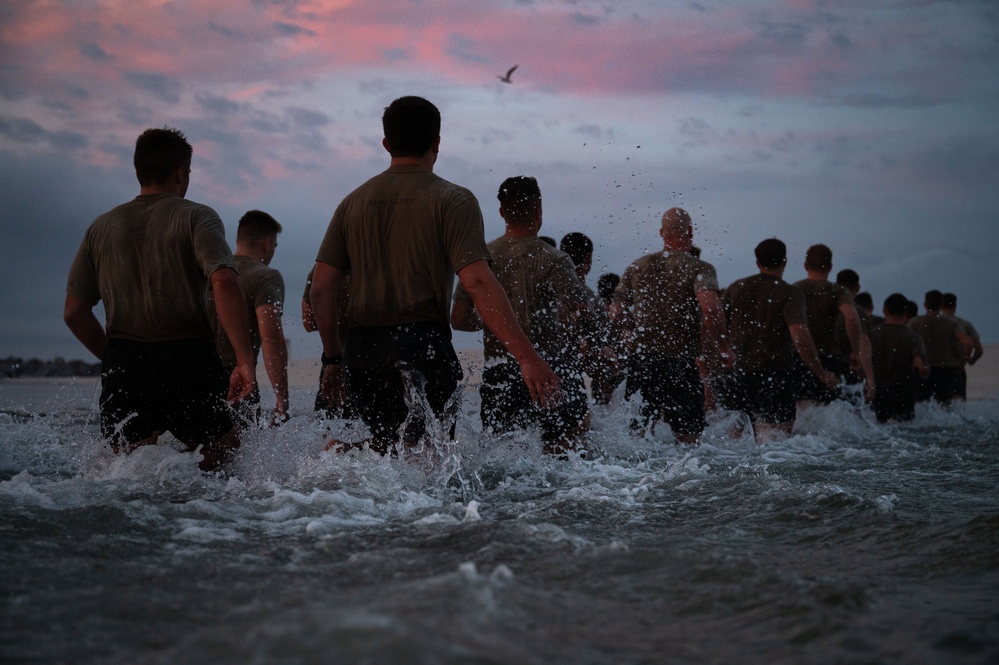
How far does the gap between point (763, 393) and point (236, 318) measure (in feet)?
19.2

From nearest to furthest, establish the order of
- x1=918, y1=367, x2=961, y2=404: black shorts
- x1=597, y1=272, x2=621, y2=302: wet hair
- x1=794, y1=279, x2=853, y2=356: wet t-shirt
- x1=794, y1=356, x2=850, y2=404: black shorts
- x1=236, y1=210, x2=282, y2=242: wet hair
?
1. x1=236, y1=210, x2=282, y2=242: wet hair
2. x1=794, y1=356, x2=850, y2=404: black shorts
3. x1=794, y1=279, x2=853, y2=356: wet t-shirt
4. x1=597, y1=272, x2=621, y2=302: wet hair
5. x1=918, y1=367, x2=961, y2=404: black shorts

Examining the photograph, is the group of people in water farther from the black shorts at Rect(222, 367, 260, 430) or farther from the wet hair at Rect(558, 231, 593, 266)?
the wet hair at Rect(558, 231, 593, 266)

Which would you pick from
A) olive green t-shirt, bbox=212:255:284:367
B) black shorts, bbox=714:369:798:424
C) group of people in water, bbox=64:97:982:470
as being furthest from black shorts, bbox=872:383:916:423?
olive green t-shirt, bbox=212:255:284:367

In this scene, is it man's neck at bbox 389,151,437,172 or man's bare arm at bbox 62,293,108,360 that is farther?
Result: man's bare arm at bbox 62,293,108,360

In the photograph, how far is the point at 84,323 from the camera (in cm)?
478

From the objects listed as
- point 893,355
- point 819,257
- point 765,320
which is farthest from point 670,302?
point 893,355

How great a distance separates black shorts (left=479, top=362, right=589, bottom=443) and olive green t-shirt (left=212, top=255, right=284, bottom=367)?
4.87 ft

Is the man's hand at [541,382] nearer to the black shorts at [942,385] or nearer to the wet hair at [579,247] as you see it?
the wet hair at [579,247]

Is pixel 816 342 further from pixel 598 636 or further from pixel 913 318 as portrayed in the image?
pixel 598 636

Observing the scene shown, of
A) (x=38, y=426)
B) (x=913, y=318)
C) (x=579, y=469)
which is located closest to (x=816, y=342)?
(x=579, y=469)

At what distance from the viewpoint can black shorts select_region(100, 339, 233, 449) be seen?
454 centimetres

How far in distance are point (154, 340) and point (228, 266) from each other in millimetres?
548

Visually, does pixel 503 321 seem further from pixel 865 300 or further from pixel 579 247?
pixel 865 300

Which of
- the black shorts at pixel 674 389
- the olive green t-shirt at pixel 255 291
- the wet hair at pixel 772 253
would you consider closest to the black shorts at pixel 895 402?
the wet hair at pixel 772 253
